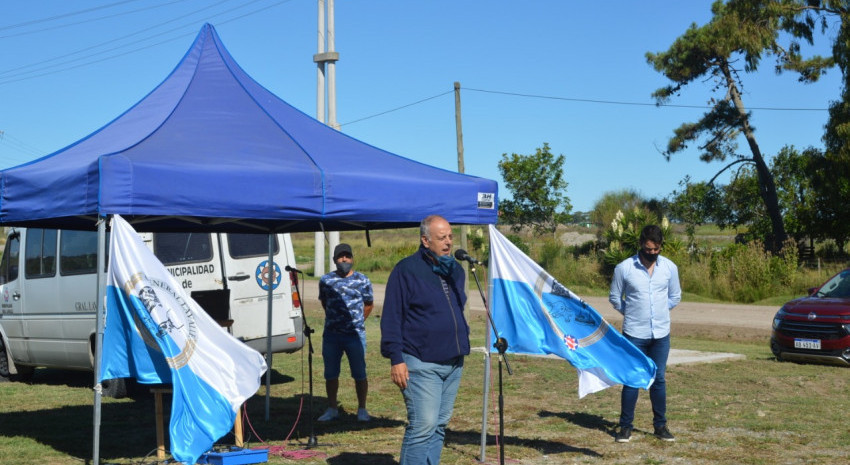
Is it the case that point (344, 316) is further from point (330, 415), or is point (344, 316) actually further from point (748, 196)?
point (748, 196)

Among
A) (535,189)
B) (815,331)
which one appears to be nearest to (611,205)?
(535,189)

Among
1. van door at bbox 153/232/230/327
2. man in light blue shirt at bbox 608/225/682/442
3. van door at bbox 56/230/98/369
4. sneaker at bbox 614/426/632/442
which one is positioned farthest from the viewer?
van door at bbox 56/230/98/369

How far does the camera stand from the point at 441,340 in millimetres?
6250

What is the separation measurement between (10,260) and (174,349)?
27.8ft

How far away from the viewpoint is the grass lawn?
26.8ft

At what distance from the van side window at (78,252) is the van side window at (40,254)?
9.7 inches

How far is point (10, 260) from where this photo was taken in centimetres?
1384

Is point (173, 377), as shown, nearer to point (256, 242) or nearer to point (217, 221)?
point (217, 221)

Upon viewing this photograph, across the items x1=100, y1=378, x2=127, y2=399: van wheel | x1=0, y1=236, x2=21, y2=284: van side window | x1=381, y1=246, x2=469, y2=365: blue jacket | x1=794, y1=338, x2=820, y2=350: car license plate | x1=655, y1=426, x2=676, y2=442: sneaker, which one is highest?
x1=0, y1=236, x2=21, y2=284: van side window

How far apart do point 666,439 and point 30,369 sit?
9.91m

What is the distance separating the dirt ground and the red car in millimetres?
5356

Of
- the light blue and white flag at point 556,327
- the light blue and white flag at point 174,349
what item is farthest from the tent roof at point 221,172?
the light blue and white flag at point 556,327

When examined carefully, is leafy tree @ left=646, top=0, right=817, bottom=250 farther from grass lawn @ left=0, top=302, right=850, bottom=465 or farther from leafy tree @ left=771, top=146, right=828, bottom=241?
grass lawn @ left=0, top=302, right=850, bottom=465

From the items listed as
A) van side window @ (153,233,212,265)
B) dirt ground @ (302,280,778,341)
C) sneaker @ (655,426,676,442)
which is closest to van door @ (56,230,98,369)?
van side window @ (153,233,212,265)
